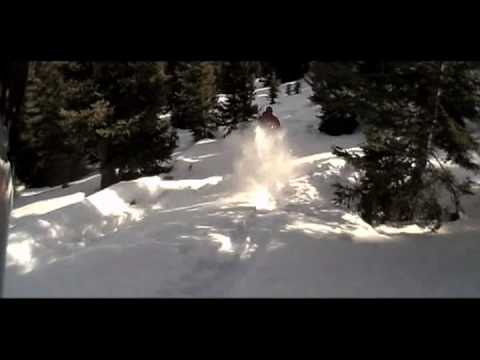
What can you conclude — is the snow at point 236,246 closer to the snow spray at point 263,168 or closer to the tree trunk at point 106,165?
the snow spray at point 263,168

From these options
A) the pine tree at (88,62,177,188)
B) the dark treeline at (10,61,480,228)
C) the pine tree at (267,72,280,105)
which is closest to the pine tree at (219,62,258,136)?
the dark treeline at (10,61,480,228)

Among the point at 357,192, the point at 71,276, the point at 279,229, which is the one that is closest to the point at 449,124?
the point at 357,192

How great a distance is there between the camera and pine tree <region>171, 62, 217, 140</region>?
1677cm

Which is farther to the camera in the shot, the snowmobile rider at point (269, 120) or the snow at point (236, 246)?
the snowmobile rider at point (269, 120)

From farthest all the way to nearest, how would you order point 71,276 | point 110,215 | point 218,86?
1. point 218,86
2. point 110,215
3. point 71,276

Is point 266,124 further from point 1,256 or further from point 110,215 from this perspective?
point 1,256

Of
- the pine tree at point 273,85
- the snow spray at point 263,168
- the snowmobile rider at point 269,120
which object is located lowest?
the snow spray at point 263,168

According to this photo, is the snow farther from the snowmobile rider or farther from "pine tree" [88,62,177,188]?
the snowmobile rider

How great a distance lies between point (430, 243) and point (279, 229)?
277 cm

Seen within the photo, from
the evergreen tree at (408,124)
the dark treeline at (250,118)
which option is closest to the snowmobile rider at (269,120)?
the dark treeline at (250,118)

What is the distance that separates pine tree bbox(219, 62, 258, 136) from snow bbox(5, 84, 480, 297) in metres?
4.29

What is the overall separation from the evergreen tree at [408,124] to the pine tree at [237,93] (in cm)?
815

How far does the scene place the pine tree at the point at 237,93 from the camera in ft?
52.4

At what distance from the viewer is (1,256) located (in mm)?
2814
